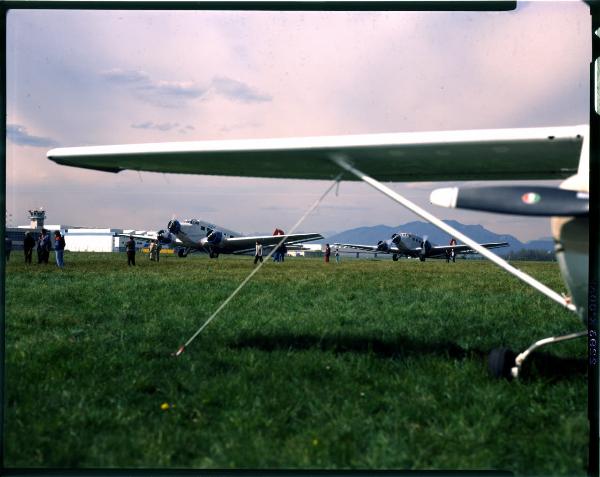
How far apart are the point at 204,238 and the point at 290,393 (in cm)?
4159

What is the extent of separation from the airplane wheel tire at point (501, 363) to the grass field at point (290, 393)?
0.13 metres

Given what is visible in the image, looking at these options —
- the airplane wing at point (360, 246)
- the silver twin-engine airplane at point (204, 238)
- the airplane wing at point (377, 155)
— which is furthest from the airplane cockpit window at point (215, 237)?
the airplane wing at point (377, 155)

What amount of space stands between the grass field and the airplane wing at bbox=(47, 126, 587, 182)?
6.43 ft

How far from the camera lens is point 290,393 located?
14.2ft

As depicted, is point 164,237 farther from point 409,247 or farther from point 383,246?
point 409,247

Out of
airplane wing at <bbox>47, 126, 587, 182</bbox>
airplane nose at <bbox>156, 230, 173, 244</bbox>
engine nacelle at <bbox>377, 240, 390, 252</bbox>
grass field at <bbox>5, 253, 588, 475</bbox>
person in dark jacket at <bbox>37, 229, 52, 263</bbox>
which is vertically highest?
engine nacelle at <bbox>377, 240, 390, 252</bbox>

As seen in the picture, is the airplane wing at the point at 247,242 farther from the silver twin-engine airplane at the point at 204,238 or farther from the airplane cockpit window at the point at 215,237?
the airplane cockpit window at the point at 215,237

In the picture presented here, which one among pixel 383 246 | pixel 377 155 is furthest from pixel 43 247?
pixel 383 246

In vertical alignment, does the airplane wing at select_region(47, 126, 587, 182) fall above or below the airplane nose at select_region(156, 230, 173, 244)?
below

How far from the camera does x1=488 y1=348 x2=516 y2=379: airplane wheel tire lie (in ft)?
15.8

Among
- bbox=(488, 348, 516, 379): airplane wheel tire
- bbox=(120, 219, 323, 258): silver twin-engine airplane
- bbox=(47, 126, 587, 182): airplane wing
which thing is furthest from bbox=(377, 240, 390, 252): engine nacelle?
bbox=(488, 348, 516, 379): airplane wheel tire

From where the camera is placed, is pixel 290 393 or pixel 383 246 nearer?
pixel 290 393

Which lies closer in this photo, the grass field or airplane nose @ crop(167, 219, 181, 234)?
the grass field

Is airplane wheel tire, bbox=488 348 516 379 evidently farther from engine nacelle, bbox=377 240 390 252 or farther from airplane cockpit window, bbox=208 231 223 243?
engine nacelle, bbox=377 240 390 252
